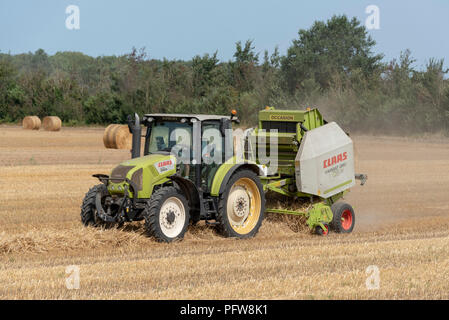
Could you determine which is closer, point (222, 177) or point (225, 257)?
point (225, 257)

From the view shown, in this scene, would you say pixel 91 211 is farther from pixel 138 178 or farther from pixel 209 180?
pixel 209 180

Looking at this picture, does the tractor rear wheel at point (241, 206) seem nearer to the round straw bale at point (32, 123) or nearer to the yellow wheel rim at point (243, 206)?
the yellow wheel rim at point (243, 206)

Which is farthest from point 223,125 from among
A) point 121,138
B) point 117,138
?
point 121,138

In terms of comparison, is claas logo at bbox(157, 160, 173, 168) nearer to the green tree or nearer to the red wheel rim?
the red wheel rim

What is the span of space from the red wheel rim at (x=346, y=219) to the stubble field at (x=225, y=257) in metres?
0.33

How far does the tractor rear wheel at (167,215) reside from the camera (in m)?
9.17

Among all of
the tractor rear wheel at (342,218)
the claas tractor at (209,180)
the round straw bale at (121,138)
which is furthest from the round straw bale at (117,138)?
the tractor rear wheel at (342,218)

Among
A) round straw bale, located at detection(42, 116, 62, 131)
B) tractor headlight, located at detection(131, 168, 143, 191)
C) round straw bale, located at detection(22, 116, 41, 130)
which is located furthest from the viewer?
round straw bale, located at detection(22, 116, 41, 130)

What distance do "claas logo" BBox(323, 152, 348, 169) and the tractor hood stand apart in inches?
114

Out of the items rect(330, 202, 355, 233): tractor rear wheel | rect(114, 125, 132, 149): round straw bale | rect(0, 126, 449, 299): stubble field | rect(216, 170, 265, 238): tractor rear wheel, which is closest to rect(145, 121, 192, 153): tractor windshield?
rect(216, 170, 265, 238): tractor rear wheel

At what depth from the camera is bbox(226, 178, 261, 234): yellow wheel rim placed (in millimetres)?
10273

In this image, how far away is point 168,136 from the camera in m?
9.97

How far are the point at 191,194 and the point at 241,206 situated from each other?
0.98 metres
